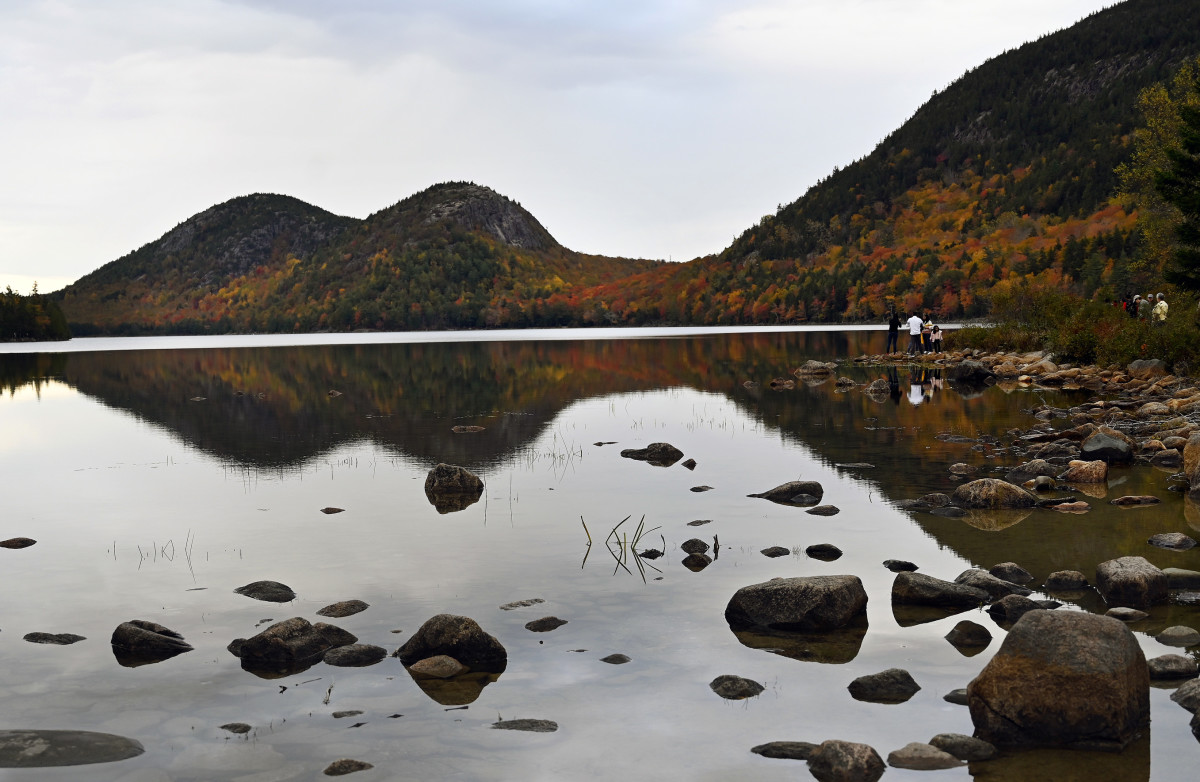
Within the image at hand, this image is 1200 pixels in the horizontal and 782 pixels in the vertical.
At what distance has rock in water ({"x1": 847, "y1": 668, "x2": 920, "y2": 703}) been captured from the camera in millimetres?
9539

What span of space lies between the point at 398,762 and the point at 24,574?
927 cm

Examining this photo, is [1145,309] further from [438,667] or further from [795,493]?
[438,667]

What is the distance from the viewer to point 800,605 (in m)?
11.6

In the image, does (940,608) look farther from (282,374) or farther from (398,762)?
(282,374)

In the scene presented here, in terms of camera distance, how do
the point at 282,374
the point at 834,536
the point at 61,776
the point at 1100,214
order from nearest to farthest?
1. the point at 61,776
2. the point at 834,536
3. the point at 282,374
4. the point at 1100,214

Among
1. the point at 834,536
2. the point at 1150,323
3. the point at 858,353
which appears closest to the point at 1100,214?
the point at 858,353

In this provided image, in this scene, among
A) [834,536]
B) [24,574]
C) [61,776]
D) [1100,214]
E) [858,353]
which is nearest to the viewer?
[61,776]

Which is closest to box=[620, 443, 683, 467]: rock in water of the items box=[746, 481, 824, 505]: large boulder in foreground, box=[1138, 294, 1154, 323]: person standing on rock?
box=[746, 481, 824, 505]: large boulder in foreground

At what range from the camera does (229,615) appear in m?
12.5

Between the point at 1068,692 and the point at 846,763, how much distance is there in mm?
2051

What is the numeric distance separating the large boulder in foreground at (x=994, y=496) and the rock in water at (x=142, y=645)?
12709mm

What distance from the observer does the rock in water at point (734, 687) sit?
9.66 meters

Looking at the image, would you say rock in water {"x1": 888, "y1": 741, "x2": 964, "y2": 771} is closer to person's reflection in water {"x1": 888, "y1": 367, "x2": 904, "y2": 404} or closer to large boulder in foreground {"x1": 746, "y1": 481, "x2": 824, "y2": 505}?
large boulder in foreground {"x1": 746, "y1": 481, "x2": 824, "y2": 505}

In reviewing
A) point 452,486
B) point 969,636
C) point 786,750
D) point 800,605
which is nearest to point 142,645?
point 786,750
